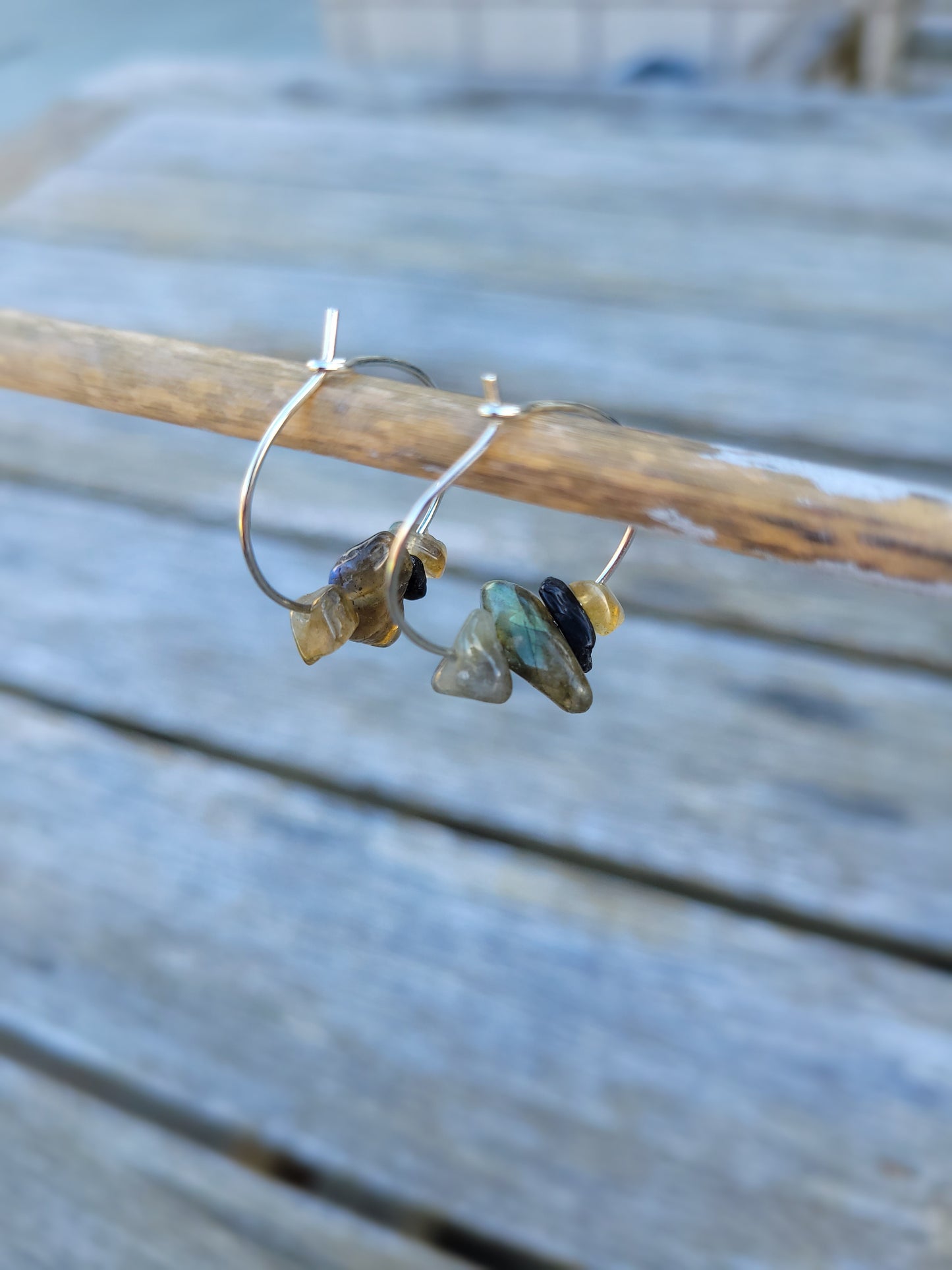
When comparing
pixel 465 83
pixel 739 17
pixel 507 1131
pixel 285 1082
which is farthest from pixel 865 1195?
pixel 739 17

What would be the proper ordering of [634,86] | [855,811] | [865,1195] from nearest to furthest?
[865,1195], [855,811], [634,86]

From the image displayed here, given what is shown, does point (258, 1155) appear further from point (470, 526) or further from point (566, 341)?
point (566, 341)

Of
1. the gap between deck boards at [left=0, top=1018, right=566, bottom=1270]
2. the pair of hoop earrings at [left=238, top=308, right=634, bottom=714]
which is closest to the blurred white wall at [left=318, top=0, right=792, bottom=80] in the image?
the pair of hoop earrings at [left=238, top=308, right=634, bottom=714]

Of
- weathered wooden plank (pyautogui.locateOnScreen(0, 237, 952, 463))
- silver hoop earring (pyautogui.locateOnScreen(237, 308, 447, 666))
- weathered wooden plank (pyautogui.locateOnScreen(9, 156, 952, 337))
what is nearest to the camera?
silver hoop earring (pyautogui.locateOnScreen(237, 308, 447, 666))

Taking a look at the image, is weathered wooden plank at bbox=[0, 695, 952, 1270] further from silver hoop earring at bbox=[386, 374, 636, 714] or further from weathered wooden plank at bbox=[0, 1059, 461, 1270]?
silver hoop earring at bbox=[386, 374, 636, 714]

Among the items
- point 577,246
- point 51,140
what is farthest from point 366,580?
point 51,140

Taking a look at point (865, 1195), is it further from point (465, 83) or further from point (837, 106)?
point (465, 83)

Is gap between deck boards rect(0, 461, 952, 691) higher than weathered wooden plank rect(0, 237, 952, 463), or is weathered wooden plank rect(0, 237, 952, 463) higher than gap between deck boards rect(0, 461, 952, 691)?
weathered wooden plank rect(0, 237, 952, 463)
